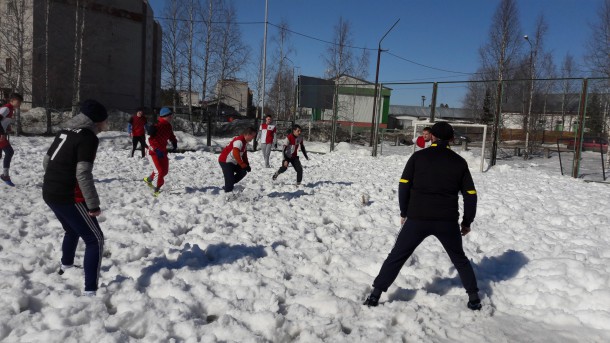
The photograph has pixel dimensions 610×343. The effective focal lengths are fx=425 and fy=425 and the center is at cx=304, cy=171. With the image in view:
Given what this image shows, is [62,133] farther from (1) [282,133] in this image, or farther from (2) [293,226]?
(1) [282,133]

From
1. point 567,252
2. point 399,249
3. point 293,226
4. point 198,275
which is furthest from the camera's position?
point 293,226

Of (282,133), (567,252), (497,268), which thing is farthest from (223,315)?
(282,133)

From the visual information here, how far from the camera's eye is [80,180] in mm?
3449

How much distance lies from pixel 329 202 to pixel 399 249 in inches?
173

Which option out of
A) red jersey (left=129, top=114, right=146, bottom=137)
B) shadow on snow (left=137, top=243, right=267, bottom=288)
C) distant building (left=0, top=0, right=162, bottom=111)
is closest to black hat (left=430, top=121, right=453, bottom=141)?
shadow on snow (left=137, top=243, right=267, bottom=288)

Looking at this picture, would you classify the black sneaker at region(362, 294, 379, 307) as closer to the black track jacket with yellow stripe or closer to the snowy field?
the snowy field

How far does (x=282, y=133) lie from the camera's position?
2617 centimetres

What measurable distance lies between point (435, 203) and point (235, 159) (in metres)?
4.65

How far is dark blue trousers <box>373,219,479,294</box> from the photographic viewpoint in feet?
12.3

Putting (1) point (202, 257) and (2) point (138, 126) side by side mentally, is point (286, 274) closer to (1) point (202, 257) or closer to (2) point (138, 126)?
(1) point (202, 257)

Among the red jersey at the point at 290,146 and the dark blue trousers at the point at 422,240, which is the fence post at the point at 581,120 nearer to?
the red jersey at the point at 290,146

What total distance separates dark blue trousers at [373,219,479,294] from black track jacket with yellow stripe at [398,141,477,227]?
0.07m

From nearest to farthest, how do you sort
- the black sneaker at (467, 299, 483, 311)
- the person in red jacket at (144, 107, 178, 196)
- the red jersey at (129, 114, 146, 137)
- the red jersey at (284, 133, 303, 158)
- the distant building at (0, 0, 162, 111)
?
the black sneaker at (467, 299, 483, 311) → the person in red jacket at (144, 107, 178, 196) → the red jersey at (284, 133, 303, 158) → the red jersey at (129, 114, 146, 137) → the distant building at (0, 0, 162, 111)

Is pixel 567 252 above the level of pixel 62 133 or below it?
below
